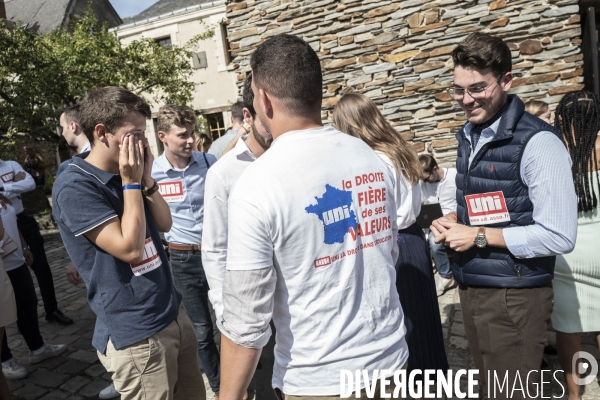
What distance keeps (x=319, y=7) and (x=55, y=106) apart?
385 inches

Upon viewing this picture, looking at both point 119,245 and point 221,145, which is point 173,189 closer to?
point 221,145

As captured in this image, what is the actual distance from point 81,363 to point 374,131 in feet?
11.1

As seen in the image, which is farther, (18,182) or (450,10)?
(450,10)

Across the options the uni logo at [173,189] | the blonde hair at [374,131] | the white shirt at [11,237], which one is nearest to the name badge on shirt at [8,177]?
the white shirt at [11,237]

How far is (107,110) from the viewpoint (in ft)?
6.13

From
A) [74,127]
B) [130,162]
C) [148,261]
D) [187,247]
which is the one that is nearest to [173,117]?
[74,127]

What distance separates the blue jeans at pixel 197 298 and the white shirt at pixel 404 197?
59.3 inches

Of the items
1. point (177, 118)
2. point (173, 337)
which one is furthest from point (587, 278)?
point (177, 118)

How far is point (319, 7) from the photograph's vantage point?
5633 millimetres

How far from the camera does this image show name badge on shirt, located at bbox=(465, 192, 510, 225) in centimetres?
200

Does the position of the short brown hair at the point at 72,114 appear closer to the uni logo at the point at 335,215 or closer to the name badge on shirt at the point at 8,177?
the name badge on shirt at the point at 8,177

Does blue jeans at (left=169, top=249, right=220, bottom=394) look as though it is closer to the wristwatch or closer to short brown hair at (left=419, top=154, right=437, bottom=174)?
the wristwatch

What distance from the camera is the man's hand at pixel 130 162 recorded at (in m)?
1.85

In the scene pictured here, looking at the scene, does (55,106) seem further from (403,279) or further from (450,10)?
(403,279)
